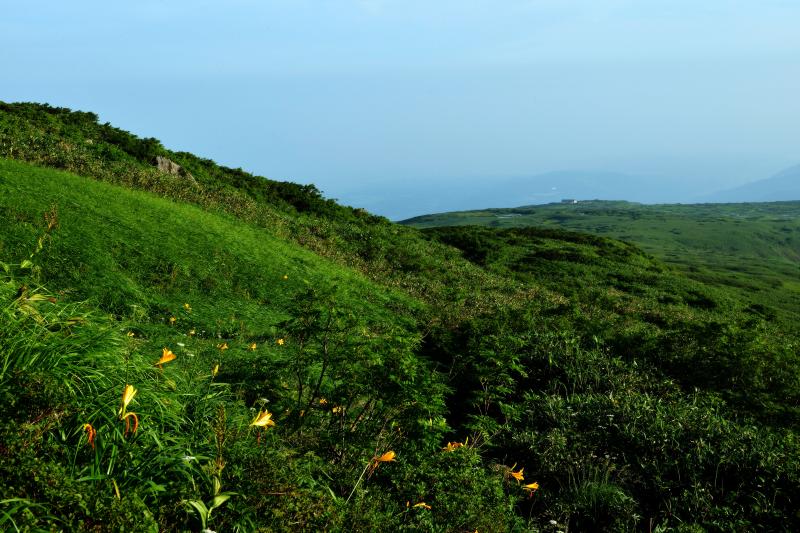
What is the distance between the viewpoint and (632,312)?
23203 millimetres

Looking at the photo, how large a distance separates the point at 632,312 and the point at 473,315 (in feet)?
32.9

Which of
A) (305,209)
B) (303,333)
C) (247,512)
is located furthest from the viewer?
(305,209)

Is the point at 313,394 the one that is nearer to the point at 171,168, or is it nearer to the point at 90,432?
the point at 90,432

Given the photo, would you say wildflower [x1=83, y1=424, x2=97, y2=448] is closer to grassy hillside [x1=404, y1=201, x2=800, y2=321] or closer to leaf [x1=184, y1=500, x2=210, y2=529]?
leaf [x1=184, y1=500, x2=210, y2=529]

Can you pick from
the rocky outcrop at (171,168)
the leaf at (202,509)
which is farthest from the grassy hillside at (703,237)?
the leaf at (202,509)

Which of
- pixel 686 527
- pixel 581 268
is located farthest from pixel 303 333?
pixel 581 268

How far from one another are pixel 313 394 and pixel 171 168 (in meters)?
22.9

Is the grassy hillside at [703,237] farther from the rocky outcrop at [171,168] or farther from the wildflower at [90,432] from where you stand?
the wildflower at [90,432]

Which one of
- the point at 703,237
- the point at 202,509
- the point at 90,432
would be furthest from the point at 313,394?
the point at 703,237

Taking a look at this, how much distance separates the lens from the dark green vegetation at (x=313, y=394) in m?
3.79

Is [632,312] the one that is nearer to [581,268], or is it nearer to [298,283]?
[581,268]

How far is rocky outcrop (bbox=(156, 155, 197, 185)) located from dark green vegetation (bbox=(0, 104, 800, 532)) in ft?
16.6

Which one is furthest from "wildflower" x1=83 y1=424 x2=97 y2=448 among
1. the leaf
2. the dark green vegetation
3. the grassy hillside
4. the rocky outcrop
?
the grassy hillside

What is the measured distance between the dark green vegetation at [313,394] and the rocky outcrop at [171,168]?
5.05m
